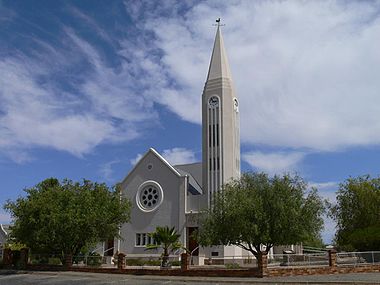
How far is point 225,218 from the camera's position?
28.7m

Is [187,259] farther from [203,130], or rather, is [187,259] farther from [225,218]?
[203,130]

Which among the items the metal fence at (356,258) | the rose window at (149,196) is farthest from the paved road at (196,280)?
the rose window at (149,196)

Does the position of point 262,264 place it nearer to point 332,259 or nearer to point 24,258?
point 332,259

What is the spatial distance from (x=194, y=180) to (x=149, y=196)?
212 inches

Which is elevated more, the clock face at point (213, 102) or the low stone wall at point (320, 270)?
the clock face at point (213, 102)

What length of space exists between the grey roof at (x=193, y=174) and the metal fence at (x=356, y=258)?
22.3 m

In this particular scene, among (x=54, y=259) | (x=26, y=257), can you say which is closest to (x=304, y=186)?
(x=54, y=259)

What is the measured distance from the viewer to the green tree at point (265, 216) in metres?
27.9

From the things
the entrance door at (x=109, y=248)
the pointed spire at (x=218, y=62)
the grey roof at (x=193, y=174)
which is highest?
the pointed spire at (x=218, y=62)

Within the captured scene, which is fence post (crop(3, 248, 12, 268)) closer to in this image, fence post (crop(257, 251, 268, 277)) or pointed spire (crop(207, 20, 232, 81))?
fence post (crop(257, 251, 268, 277))

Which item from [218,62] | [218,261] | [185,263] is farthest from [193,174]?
[185,263]

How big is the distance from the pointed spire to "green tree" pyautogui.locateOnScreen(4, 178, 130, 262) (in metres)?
19.5

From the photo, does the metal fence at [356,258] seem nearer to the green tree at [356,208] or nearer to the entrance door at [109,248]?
the green tree at [356,208]

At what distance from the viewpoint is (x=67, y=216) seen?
3000 centimetres
